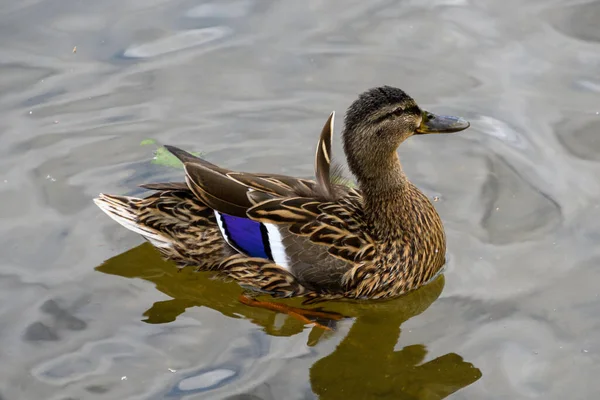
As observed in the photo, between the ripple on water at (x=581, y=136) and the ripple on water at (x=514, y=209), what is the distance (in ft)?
2.35

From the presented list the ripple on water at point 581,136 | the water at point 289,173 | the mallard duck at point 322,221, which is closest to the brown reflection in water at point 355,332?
the water at point 289,173

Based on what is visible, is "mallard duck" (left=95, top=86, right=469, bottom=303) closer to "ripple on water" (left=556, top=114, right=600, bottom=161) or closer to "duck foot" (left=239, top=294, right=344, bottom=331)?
"duck foot" (left=239, top=294, right=344, bottom=331)

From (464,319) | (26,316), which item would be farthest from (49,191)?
(464,319)

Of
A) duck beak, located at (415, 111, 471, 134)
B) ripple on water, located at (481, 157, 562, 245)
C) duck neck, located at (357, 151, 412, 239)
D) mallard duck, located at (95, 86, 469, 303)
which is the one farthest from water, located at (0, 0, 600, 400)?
duck beak, located at (415, 111, 471, 134)

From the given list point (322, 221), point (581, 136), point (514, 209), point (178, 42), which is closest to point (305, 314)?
point (322, 221)

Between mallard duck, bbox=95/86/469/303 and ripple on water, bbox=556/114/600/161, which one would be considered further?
ripple on water, bbox=556/114/600/161

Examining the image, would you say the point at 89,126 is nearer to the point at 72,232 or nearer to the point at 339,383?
the point at 72,232

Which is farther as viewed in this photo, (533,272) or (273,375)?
(533,272)

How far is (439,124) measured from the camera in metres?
7.08

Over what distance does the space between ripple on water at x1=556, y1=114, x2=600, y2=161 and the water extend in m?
0.02

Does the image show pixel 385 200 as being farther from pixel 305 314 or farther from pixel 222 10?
pixel 222 10

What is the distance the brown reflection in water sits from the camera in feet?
21.2

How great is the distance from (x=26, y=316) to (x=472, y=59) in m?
5.15

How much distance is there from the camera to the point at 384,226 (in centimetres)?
722
